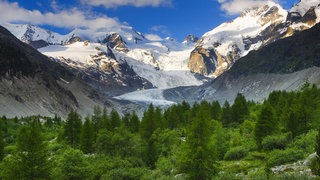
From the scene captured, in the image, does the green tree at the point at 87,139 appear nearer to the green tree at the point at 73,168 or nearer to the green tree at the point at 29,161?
the green tree at the point at 73,168

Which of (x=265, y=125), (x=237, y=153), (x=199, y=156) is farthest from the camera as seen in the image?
(x=265, y=125)

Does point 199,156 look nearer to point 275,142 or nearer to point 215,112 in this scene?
point 275,142

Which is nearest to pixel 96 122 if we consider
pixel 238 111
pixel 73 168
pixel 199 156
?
pixel 238 111

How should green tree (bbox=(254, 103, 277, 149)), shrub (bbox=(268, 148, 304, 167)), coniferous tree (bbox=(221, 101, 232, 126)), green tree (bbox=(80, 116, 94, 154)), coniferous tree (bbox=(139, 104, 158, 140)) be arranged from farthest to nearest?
coniferous tree (bbox=(221, 101, 232, 126)) → coniferous tree (bbox=(139, 104, 158, 140)) → green tree (bbox=(80, 116, 94, 154)) → green tree (bbox=(254, 103, 277, 149)) → shrub (bbox=(268, 148, 304, 167))

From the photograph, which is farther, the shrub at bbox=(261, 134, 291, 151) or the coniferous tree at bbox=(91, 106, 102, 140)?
the coniferous tree at bbox=(91, 106, 102, 140)

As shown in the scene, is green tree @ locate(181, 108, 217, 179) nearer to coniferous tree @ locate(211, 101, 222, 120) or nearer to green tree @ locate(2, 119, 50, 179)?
green tree @ locate(2, 119, 50, 179)

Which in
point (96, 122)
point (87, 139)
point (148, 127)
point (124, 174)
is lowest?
point (124, 174)

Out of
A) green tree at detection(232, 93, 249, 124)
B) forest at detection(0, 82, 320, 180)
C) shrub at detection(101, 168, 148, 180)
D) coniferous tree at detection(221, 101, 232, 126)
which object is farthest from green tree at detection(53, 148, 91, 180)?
green tree at detection(232, 93, 249, 124)

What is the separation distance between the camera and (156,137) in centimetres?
7544

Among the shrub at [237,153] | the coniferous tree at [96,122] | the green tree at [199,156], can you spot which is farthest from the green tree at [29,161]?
the coniferous tree at [96,122]

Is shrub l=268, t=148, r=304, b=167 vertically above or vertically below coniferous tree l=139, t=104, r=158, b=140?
below

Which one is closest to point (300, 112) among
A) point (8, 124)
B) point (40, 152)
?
point (40, 152)

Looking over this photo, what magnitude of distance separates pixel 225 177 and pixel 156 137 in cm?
4323

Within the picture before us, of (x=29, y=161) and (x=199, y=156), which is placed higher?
(x=199, y=156)
